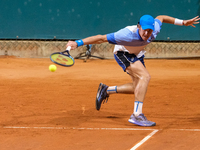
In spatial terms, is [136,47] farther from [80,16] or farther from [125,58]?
[80,16]

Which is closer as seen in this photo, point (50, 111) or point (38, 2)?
point (50, 111)

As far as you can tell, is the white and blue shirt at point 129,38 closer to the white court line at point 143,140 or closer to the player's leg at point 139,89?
the player's leg at point 139,89

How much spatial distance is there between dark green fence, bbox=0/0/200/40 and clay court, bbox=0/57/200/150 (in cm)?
331

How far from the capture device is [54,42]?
13.9 meters

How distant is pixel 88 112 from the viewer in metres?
5.82

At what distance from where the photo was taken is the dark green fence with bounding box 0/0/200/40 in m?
14.0

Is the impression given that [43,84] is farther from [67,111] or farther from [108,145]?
[108,145]


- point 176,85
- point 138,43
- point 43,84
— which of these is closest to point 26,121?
point 138,43

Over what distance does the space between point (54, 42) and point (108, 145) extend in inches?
410

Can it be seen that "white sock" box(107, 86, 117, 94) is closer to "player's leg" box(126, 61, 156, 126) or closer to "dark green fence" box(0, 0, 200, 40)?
"player's leg" box(126, 61, 156, 126)

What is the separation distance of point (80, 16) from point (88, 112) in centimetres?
904

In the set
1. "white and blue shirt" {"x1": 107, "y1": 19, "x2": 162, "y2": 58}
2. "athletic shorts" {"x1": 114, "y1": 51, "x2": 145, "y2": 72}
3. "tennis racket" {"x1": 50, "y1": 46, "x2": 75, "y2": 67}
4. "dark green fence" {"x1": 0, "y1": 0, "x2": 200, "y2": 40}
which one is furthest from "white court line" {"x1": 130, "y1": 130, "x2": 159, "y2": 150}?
"dark green fence" {"x1": 0, "y1": 0, "x2": 200, "y2": 40}

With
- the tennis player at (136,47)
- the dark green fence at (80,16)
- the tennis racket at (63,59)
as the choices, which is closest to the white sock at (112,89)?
the tennis player at (136,47)

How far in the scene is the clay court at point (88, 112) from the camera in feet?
13.1
